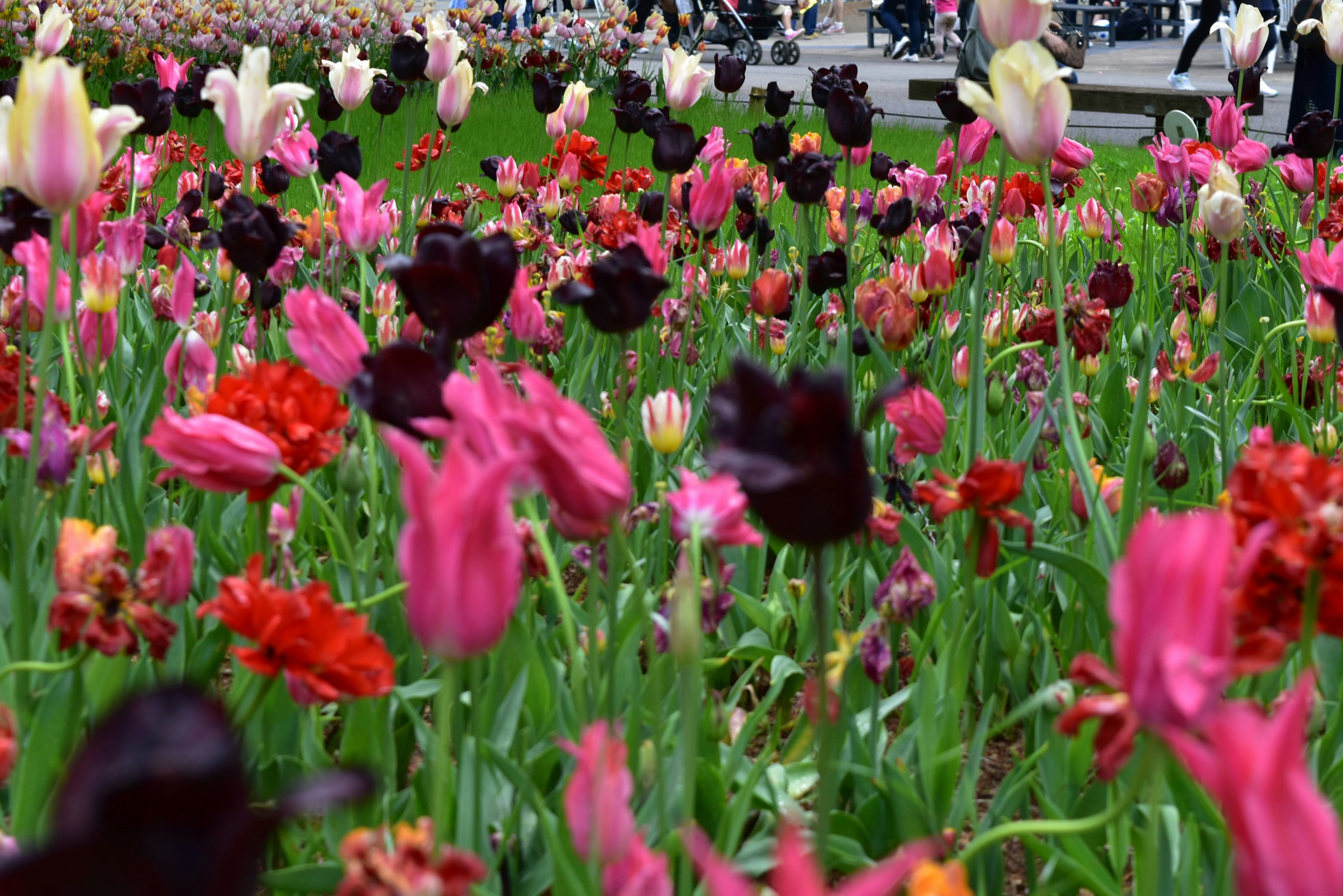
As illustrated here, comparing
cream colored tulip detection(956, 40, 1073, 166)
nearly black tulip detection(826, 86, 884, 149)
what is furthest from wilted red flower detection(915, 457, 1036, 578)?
nearly black tulip detection(826, 86, 884, 149)

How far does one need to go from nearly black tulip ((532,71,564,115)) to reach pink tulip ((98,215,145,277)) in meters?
1.47

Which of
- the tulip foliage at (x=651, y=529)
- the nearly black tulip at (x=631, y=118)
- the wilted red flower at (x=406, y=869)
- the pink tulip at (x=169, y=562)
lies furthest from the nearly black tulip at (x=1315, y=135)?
the wilted red flower at (x=406, y=869)

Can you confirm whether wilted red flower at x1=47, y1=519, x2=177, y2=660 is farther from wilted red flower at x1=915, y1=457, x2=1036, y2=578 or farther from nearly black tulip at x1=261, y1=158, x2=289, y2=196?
nearly black tulip at x1=261, y1=158, x2=289, y2=196

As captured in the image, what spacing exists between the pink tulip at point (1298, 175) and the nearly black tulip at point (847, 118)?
4.49ft

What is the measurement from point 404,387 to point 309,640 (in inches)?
7.1

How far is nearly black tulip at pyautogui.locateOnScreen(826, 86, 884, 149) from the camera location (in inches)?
88.6

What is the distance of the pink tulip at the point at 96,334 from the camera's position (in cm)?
172

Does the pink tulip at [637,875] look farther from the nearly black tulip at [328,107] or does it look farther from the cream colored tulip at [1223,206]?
the nearly black tulip at [328,107]

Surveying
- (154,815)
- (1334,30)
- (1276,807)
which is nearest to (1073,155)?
(1334,30)

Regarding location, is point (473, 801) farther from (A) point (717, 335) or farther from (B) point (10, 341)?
(A) point (717, 335)

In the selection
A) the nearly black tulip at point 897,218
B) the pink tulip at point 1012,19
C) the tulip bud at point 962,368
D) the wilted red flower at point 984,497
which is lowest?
the tulip bud at point 962,368

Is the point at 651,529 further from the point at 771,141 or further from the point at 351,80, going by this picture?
the point at 351,80

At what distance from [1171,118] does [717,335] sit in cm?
132

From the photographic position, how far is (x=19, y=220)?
148 centimetres
